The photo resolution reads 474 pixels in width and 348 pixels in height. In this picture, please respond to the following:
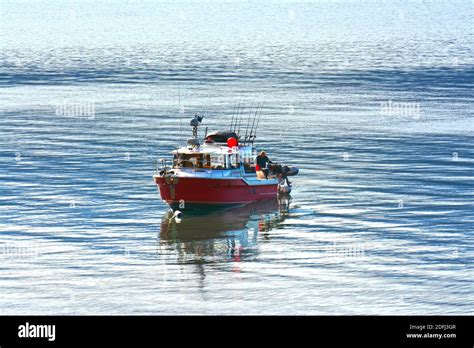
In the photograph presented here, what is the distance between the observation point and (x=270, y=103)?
106m

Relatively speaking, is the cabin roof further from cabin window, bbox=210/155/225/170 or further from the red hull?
the red hull

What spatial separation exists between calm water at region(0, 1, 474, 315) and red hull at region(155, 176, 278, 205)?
0.79 metres

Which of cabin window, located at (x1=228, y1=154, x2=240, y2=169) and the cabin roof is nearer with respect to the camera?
the cabin roof

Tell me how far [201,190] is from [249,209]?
315 centimetres

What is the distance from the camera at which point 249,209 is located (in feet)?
193

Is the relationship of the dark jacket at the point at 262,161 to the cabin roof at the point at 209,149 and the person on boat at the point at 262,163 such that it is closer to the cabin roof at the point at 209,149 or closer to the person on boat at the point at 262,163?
the person on boat at the point at 262,163

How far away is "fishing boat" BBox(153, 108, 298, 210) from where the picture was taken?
56.4 meters

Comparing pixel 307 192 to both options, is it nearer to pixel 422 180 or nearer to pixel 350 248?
pixel 422 180

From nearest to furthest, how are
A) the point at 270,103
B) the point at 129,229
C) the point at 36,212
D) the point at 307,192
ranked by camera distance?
the point at 129,229, the point at 36,212, the point at 307,192, the point at 270,103

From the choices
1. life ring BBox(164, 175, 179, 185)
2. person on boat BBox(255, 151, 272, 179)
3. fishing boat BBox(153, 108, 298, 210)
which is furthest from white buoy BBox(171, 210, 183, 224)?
person on boat BBox(255, 151, 272, 179)

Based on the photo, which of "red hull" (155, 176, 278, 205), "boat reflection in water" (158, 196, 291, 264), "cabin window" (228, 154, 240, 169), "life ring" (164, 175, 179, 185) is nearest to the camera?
"boat reflection in water" (158, 196, 291, 264)

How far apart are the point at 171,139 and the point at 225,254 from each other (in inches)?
1272

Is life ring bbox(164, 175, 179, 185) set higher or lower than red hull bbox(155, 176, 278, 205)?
higher
